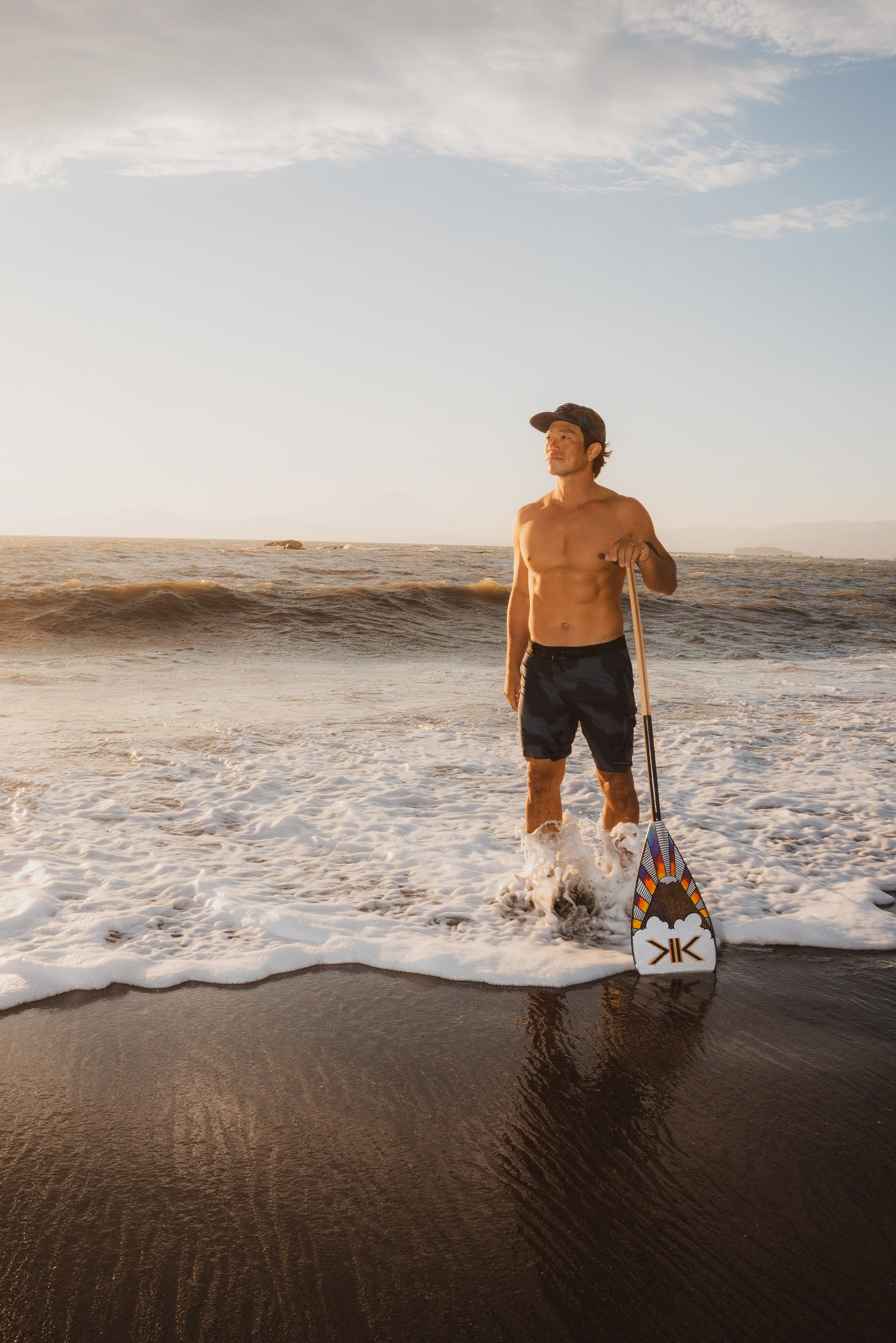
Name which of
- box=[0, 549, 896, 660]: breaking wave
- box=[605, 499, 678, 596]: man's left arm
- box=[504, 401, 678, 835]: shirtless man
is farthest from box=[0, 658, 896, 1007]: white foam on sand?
box=[0, 549, 896, 660]: breaking wave

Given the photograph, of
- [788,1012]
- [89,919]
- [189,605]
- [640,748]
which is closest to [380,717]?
[640,748]

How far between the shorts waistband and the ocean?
32.7 inches

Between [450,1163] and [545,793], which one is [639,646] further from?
[450,1163]

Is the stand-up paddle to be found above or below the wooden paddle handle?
below

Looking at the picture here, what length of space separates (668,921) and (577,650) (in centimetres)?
126

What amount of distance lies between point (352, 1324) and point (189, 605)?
16997 millimetres

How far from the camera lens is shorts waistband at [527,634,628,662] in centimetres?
396

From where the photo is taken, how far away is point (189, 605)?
1777 centimetres

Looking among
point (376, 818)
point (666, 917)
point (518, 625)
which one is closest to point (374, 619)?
point (376, 818)

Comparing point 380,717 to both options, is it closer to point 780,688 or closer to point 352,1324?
point 780,688

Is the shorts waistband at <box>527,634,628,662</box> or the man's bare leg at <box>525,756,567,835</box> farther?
the man's bare leg at <box>525,756,567,835</box>

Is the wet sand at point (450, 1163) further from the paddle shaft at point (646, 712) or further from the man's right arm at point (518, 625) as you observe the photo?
the man's right arm at point (518, 625)

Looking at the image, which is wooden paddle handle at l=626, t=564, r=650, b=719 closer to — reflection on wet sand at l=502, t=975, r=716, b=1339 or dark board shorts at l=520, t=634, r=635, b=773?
dark board shorts at l=520, t=634, r=635, b=773

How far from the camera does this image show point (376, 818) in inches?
216
